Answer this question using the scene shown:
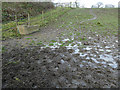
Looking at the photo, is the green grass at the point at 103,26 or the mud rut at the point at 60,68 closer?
the mud rut at the point at 60,68

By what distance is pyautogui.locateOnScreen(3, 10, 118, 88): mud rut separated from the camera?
3.56 meters

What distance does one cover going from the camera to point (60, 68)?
443 centimetres

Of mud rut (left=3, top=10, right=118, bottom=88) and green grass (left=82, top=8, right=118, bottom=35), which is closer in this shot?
mud rut (left=3, top=10, right=118, bottom=88)

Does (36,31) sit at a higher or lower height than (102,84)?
higher

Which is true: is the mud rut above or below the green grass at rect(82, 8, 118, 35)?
below

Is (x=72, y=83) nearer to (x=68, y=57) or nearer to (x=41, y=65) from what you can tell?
(x=41, y=65)

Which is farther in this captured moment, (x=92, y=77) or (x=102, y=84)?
(x=92, y=77)

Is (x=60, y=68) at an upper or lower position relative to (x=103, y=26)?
lower

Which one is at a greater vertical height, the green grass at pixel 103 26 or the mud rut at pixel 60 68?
the green grass at pixel 103 26

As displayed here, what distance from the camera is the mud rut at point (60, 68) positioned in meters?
3.56

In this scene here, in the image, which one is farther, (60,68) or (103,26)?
(103,26)

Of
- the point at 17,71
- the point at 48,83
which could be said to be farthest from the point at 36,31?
the point at 48,83

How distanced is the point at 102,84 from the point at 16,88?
2528mm

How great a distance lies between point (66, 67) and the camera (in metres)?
4.48
